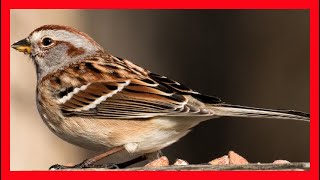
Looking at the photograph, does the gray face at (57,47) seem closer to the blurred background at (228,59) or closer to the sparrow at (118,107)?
the sparrow at (118,107)

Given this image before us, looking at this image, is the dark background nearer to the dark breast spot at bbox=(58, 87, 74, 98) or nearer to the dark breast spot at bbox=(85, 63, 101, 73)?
the dark breast spot at bbox=(85, 63, 101, 73)

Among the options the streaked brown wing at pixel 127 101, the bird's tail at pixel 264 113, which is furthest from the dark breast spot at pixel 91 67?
the bird's tail at pixel 264 113

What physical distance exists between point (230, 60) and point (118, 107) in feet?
15.7

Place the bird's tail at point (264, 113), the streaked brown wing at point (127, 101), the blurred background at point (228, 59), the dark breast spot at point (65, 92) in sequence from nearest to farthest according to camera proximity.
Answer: the bird's tail at point (264, 113) → the streaked brown wing at point (127, 101) → the dark breast spot at point (65, 92) → the blurred background at point (228, 59)

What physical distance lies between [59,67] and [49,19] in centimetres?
197

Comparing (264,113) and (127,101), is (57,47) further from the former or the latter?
(264,113)

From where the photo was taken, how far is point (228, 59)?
31.4 ft

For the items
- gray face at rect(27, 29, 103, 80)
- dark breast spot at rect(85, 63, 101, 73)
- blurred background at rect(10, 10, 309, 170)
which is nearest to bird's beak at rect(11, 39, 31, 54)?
gray face at rect(27, 29, 103, 80)

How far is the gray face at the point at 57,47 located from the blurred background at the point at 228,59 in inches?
86.7

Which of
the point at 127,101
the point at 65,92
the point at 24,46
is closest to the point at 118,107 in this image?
the point at 127,101

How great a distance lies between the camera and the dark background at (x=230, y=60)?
8.87 m

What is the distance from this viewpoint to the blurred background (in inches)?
348

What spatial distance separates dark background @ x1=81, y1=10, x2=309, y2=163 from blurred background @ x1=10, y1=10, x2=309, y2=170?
0.4 inches

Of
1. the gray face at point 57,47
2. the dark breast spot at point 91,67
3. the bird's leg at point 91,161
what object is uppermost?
the gray face at point 57,47
